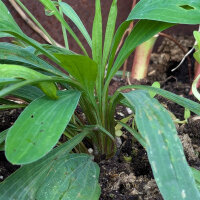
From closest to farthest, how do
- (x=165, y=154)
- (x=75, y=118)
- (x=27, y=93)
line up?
(x=165, y=154)
(x=27, y=93)
(x=75, y=118)

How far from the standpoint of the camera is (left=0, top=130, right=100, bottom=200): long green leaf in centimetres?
62

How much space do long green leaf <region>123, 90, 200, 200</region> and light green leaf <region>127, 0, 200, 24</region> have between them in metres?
0.16

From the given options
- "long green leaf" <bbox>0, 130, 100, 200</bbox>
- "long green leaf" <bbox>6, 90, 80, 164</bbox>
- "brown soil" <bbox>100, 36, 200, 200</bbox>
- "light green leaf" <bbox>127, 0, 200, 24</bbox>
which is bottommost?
"brown soil" <bbox>100, 36, 200, 200</bbox>

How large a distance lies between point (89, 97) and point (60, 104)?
0.12m

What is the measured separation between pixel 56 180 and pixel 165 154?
224 millimetres

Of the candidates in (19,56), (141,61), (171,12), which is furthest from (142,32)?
(141,61)

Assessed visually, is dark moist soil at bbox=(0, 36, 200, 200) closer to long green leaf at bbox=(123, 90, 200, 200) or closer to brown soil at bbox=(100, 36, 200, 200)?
brown soil at bbox=(100, 36, 200, 200)

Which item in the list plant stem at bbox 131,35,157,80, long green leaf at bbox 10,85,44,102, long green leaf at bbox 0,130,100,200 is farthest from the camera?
plant stem at bbox 131,35,157,80

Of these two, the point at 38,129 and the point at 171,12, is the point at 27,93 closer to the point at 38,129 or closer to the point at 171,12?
the point at 38,129

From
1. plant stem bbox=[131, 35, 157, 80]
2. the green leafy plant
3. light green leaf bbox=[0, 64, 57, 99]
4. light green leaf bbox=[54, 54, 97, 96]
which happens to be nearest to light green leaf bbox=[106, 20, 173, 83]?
the green leafy plant

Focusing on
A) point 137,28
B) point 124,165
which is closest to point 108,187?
point 124,165

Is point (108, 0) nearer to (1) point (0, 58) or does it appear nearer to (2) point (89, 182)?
(1) point (0, 58)

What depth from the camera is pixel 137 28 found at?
0.72m

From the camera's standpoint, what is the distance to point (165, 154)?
53 cm
